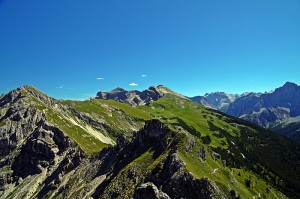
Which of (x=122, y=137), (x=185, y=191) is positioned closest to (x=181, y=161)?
(x=185, y=191)

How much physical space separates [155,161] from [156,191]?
2228 centimetres

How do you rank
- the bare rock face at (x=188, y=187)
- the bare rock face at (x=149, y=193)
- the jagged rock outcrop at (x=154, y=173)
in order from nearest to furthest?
1. the bare rock face at (x=188, y=187)
2. the bare rock face at (x=149, y=193)
3. the jagged rock outcrop at (x=154, y=173)

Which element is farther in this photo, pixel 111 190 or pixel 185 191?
pixel 111 190

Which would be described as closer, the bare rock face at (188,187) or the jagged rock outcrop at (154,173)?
the bare rock face at (188,187)

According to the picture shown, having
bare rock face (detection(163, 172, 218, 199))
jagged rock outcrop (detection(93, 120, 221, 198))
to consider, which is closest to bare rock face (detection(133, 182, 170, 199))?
jagged rock outcrop (detection(93, 120, 221, 198))

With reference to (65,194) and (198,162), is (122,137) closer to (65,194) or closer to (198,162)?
(65,194)

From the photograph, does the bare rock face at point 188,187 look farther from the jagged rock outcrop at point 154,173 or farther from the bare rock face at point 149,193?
the bare rock face at point 149,193

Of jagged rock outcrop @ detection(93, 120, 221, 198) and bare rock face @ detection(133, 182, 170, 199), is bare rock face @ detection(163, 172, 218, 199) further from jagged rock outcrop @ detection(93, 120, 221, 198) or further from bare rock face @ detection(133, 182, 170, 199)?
bare rock face @ detection(133, 182, 170, 199)

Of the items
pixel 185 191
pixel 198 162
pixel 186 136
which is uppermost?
pixel 186 136

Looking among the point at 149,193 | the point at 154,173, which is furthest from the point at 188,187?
the point at 154,173

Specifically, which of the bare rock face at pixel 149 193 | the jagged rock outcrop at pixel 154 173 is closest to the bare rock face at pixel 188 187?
the jagged rock outcrop at pixel 154 173

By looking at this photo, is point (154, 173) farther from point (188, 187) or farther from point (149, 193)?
point (188, 187)

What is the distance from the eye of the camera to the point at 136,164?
120m

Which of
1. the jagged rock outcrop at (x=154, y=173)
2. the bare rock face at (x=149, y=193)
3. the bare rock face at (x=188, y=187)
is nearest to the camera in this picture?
the bare rock face at (x=188, y=187)
